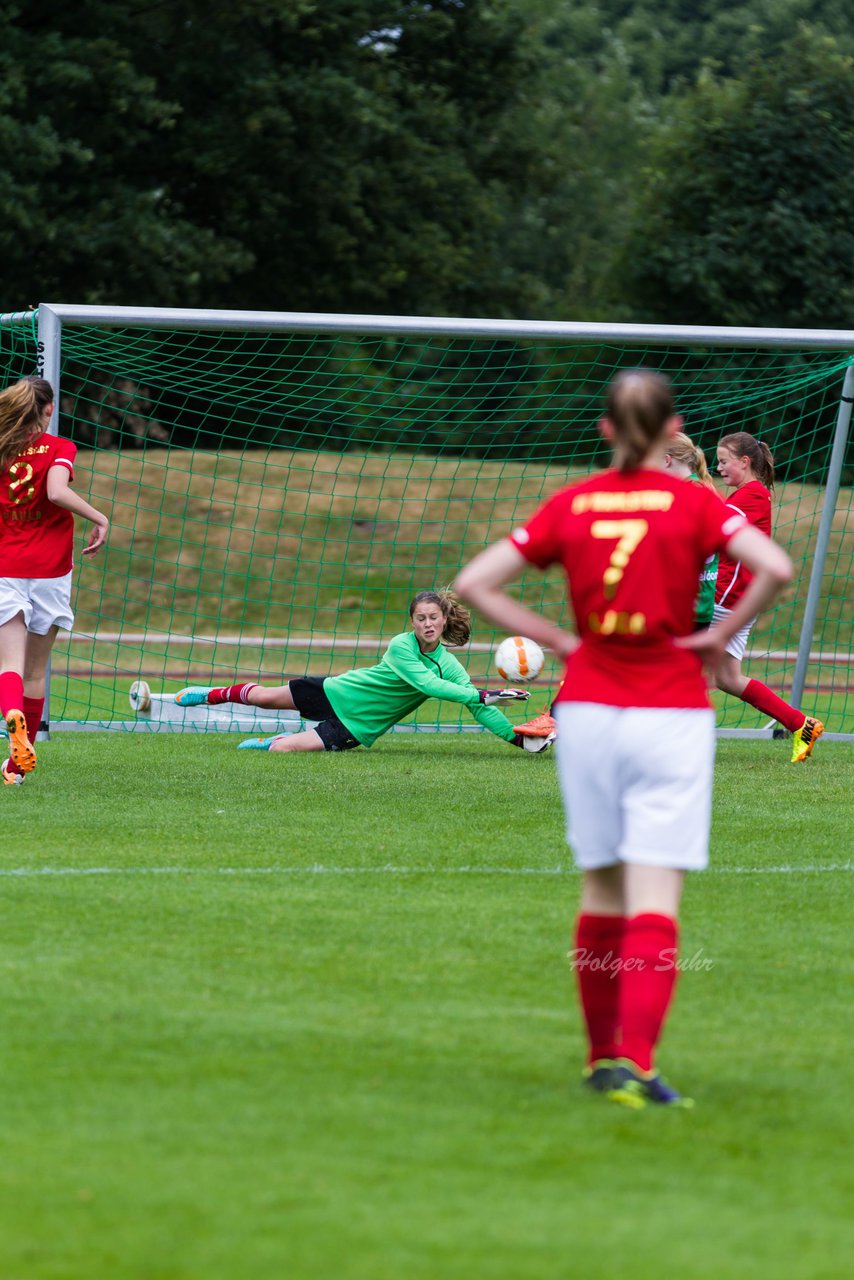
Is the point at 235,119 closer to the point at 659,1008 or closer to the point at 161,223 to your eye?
the point at 161,223

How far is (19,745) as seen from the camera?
8469 millimetres

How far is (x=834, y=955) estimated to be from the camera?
5.63 meters

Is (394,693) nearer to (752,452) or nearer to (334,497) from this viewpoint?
(752,452)

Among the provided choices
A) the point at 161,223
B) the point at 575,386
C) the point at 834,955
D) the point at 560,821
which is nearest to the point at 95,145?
the point at 161,223

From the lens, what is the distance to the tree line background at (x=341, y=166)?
2777 centimetres

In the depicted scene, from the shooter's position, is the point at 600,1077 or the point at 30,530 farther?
the point at 30,530

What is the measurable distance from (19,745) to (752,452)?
14.9ft

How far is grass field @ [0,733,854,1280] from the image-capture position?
3.23m

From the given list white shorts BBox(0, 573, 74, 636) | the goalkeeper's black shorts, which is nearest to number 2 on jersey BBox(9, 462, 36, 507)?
white shorts BBox(0, 573, 74, 636)

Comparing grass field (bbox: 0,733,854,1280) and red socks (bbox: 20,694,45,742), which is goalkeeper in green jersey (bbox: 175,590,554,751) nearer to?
red socks (bbox: 20,694,45,742)

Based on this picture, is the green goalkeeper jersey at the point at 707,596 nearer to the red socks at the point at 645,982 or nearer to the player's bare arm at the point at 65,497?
the player's bare arm at the point at 65,497

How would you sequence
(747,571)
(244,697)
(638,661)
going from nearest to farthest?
1. (638,661)
2. (747,571)
3. (244,697)

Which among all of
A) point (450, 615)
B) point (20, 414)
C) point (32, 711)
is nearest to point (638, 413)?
point (20, 414)

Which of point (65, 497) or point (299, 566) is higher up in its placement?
point (65, 497)
